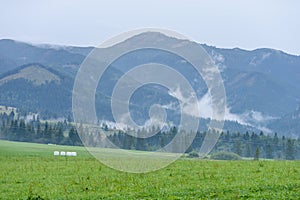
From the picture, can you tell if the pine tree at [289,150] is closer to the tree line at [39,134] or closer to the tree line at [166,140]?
the tree line at [166,140]

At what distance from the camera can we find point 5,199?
26266 mm

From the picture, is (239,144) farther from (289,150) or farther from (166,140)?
(166,140)

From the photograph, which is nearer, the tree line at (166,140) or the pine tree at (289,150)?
the tree line at (166,140)

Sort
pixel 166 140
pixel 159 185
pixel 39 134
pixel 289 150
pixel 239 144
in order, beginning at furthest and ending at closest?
pixel 39 134, pixel 239 144, pixel 289 150, pixel 166 140, pixel 159 185

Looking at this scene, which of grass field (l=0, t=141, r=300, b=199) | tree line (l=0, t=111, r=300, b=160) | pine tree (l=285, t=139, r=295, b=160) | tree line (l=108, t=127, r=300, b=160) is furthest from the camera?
pine tree (l=285, t=139, r=295, b=160)

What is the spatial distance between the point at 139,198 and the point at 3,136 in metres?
160

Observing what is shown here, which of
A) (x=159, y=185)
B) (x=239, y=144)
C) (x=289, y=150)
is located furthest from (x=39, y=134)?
(x=159, y=185)

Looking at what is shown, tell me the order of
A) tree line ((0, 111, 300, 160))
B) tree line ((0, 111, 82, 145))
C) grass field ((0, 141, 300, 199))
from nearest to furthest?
grass field ((0, 141, 300, 199))
tree line ((0, 111, 300, 160))
tree line ((0, 111, 82, 145))

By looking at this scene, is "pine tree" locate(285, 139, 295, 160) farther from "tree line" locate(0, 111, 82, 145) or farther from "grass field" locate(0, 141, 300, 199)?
"grass field" locate(0, 141, 300, 199)

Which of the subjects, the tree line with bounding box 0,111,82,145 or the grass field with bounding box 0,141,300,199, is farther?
the tree line with bounding box 0,111,82,145

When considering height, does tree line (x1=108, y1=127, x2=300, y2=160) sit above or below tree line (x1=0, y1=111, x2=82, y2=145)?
below

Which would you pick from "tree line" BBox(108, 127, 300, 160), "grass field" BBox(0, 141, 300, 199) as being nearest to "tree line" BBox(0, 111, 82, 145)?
"tree line" BBox(108, 127, 300, 160)

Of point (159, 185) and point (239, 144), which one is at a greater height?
point (239, 144)

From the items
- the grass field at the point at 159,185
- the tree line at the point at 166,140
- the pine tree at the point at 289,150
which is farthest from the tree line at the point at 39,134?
the grass field at the point at 159,185
